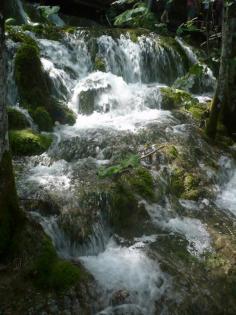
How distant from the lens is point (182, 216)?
6684 mm

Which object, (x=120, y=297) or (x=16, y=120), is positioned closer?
(x=120, y=297)

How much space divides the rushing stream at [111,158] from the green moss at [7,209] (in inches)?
22.1

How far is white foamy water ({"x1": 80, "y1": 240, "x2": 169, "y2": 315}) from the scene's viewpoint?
4.94m

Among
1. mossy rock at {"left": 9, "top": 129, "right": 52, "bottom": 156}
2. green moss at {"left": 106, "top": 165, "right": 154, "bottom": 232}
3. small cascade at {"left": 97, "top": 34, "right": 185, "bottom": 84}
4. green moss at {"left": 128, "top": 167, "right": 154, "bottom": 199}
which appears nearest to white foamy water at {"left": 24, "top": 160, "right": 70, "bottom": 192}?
mossy rock at {"left": 9, "top": 129, "right": 52, "bottom": 156}

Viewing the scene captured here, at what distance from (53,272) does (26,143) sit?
3.47 metres

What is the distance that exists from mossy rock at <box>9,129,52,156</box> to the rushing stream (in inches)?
7.1

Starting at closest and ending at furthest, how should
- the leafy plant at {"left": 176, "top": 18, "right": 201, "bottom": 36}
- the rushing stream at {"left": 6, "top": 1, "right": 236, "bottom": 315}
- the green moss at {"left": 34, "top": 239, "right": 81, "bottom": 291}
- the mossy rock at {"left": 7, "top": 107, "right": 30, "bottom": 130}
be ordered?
1. the green moss at {"left": 34, "top": 239, "right": 81, "bottom": 291}
2. the rushing stream at {"left": 6, "top": 1, "right": 236, "bottom": 315}
3. the leafy plant at {"left": 176, "top": 18, "right": 201, "bottom": 36}
4. the mossy rock at {"left": 7, "top": 107, "right": 30, "bottom": 130}

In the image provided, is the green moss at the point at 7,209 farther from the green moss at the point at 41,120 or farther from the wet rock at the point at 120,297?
the green moss at the point at 41,120

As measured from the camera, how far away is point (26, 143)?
7738 millimetres

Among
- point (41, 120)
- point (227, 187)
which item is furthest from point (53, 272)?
point (41, 120)

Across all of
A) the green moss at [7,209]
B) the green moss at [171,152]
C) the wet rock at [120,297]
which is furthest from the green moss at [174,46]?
the wet rock at [120,297]

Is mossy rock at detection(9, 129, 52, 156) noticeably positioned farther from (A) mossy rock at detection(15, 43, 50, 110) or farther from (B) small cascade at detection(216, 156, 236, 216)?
(B) small cascade at detection(216, 156, 236, 216)

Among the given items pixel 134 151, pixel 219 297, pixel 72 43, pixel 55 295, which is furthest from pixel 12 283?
pixel 72 43

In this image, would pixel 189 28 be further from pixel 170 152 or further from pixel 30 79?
pixel 30 79
